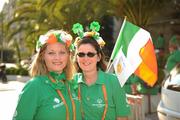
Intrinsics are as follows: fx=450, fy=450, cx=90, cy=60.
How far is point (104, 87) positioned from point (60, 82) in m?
0.58

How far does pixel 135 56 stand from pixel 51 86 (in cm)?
279

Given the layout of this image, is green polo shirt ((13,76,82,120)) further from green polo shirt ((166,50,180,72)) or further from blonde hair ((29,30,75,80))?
green polo shirt ((166,50,180,72))

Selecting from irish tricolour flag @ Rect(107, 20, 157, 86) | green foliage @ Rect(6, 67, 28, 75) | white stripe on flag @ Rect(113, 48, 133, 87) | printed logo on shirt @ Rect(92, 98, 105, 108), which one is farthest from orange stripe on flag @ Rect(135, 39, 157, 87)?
green foliage @ Rect(6, 67, 28, 75)

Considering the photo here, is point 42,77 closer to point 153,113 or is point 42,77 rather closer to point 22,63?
point 153,113

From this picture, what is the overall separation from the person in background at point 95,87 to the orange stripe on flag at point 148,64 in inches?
69.4

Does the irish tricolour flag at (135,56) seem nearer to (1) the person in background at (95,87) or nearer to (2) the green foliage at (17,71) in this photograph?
(1) the person in background at (95,87)

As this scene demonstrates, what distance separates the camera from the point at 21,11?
25000 mm

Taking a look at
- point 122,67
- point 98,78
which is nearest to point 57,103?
point 98,78

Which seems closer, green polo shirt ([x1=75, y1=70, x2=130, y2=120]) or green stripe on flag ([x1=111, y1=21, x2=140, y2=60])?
green polo shirt ([x1=75, y1=70, x2=130, y2=120])

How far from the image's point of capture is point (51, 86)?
3.18 metres

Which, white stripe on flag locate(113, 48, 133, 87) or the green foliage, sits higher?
white stripe on flag locate(113, 48, 133, 87)

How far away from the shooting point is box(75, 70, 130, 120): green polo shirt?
12.0 ft

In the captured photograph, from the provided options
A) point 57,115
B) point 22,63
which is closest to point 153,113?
point 57,115

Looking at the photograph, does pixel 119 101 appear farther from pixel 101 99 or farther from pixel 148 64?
pixel 148 64
